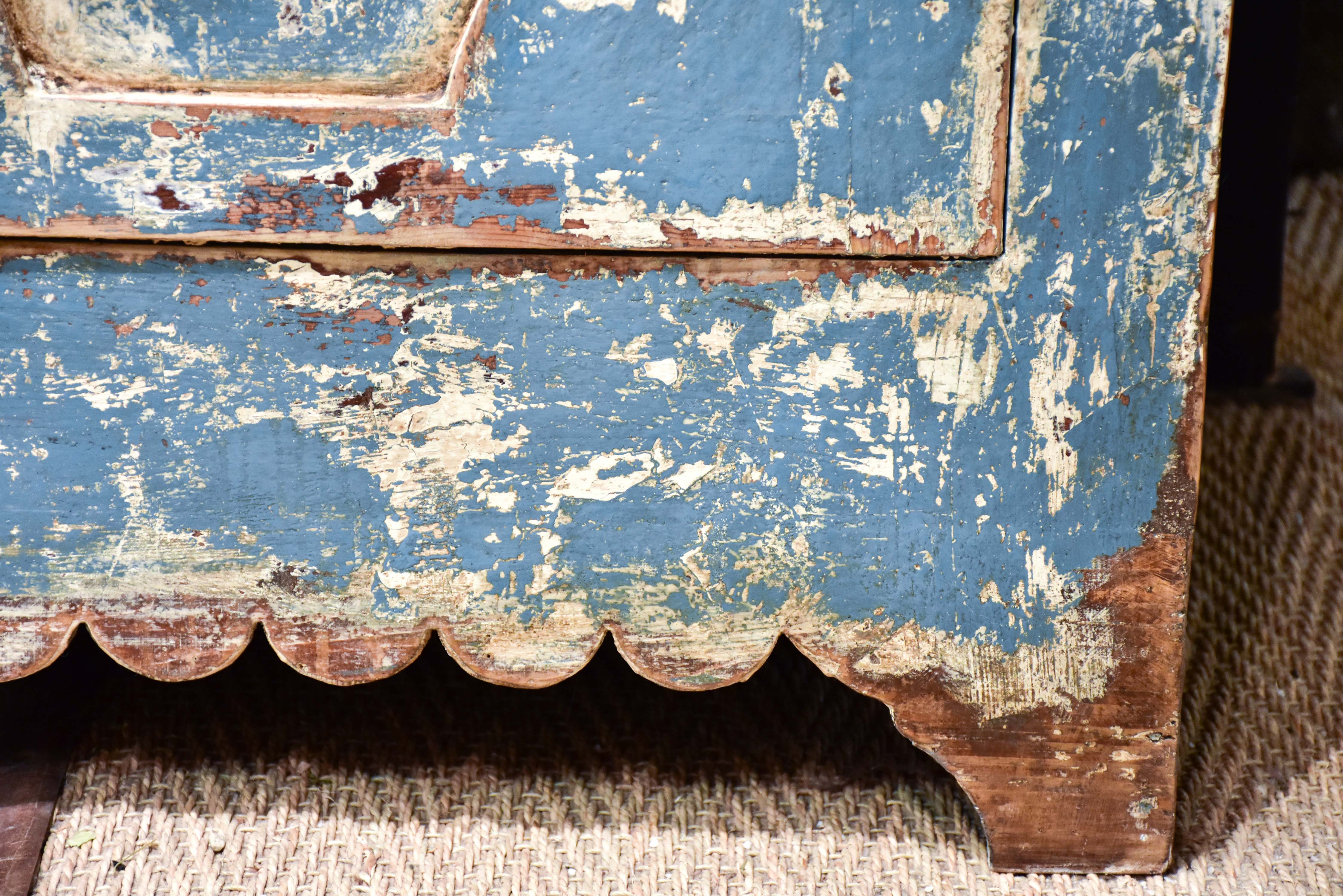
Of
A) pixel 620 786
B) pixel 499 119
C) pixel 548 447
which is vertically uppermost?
pixel 499 119

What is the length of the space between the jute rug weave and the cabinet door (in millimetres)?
444

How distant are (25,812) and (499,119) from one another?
63cm

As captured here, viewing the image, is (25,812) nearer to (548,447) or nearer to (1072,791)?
(548,447)

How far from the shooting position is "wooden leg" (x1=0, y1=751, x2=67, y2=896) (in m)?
0.73

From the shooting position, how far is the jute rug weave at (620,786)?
0.75 m

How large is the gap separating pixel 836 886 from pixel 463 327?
472 mm

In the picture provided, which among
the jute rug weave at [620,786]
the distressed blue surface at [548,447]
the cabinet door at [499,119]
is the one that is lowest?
the jute rug weave at [620,786]

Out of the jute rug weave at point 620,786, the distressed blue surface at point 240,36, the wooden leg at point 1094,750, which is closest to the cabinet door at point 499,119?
Answer: the distressed blue surface at point 240,36

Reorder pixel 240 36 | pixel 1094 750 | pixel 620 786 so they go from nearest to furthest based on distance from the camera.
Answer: pixel 240 36 < pixel 1094 750 < pixel 620 786

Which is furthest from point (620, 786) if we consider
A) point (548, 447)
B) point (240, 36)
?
point (240, 36)

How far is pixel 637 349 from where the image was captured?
0.67 metres

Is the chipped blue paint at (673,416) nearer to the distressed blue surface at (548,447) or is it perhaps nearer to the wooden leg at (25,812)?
the distressed blue surface at (548,447)

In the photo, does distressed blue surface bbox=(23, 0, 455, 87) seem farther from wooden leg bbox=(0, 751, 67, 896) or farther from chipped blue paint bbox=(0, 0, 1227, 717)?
wooden leg bbox=(0, 751, 67, 896)

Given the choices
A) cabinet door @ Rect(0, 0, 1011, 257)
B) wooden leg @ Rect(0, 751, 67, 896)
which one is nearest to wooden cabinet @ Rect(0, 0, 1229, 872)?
cabinet door @ Rect(0, 0, 1011, 257)
